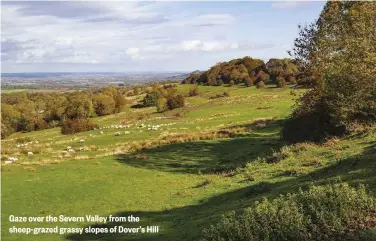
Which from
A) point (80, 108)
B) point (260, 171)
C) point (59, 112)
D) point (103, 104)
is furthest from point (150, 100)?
point (260, 171)

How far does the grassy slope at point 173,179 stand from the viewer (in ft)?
56.4

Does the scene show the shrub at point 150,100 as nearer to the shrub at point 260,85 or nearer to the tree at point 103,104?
the tree at point 103,104

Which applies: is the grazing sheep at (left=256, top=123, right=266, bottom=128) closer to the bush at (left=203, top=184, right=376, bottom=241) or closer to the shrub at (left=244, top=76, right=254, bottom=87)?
the bush at (left=203, top=184, right=376, bottom=241)

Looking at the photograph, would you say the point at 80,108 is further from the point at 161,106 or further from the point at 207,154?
the point at 207,154

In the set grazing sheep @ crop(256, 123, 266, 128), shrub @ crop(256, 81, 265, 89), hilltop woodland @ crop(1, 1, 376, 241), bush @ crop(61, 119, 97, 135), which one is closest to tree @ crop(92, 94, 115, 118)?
bush @ crop(61, 119, 97, 135)

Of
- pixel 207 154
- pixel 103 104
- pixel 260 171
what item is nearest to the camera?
pixel 260 171

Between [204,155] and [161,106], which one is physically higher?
[161,106]

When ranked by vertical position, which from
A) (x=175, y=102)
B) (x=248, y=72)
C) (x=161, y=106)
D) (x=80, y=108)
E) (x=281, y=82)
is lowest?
(x=80, y=108)

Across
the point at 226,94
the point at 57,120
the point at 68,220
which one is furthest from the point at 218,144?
the point at 57,120

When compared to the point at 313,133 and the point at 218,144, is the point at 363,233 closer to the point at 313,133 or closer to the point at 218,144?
the point at 313,133

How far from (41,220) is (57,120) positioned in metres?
88.6

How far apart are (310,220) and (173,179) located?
17516mm

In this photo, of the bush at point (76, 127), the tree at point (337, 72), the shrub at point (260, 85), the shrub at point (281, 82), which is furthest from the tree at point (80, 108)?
the tree at point (337, 72)

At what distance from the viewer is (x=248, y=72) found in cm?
12762
